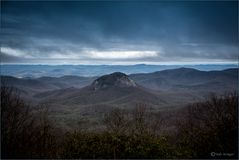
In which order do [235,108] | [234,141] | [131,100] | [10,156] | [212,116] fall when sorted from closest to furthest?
[10,156] < [234,141] < [235,108] < [212,116] < [131,100]

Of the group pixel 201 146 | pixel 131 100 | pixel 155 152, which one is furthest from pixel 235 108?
pixel 131 100

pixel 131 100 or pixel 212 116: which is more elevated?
pixel 212 116

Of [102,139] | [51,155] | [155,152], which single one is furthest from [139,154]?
[51,155]

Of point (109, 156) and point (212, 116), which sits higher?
point (212, 116)

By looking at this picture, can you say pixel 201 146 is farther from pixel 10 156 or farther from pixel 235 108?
pixel 10 156

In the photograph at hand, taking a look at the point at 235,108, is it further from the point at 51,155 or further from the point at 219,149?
the point at 51,155

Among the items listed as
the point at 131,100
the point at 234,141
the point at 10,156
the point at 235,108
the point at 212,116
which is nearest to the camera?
the point at 10,156

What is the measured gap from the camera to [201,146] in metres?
12.4

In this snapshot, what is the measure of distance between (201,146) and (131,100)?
185m

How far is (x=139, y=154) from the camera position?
12031 mm

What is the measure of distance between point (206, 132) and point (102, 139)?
4.17 metres

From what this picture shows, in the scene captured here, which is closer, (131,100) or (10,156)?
(10,156)

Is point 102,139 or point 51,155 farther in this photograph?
point 102,139

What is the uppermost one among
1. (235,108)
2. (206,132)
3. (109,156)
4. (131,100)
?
(235,108)
